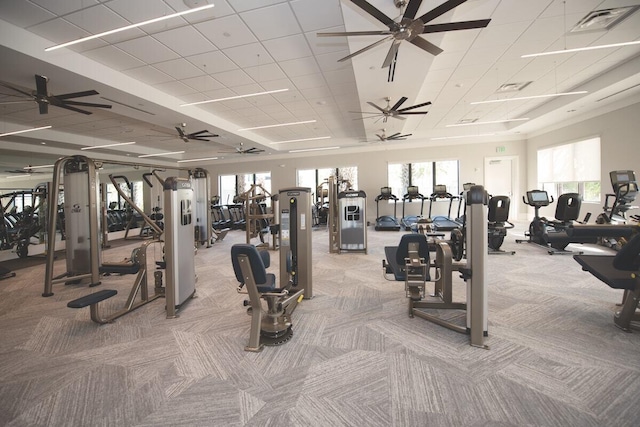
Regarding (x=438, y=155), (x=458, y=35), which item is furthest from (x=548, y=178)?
(x=458, y=35)

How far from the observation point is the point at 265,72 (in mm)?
5090

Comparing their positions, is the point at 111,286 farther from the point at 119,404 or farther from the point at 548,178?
the point at 548,178

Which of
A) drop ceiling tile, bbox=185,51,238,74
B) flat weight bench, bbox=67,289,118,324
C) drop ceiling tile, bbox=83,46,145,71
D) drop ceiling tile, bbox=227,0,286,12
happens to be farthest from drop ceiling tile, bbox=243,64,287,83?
flat weight bench, bbox=67,289,118,324

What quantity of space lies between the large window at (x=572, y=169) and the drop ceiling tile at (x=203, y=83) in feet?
33.1

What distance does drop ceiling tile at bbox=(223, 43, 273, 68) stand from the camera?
4.25m

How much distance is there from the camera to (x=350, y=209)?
6.14 meters

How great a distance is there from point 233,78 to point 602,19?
240 inches

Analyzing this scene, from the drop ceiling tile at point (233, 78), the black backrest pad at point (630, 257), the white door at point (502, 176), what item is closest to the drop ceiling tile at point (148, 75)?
the drop ceiling tile at point (233, 78)

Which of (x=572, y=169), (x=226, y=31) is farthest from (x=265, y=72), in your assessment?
(x=572, y=169)

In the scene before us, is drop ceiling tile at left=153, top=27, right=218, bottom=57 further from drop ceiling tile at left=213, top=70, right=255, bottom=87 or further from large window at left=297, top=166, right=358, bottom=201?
large window at left=297, top=166, right=358, bottom=201

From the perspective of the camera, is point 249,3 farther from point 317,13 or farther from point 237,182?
point 237,182

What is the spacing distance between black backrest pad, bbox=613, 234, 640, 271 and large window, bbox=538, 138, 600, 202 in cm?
713

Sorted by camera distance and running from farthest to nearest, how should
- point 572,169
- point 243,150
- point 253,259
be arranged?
point 243,150, point 572,169, point 253,259

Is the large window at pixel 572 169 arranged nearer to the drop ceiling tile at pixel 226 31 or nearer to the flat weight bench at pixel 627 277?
the flat weight bench at pixel 627 277
